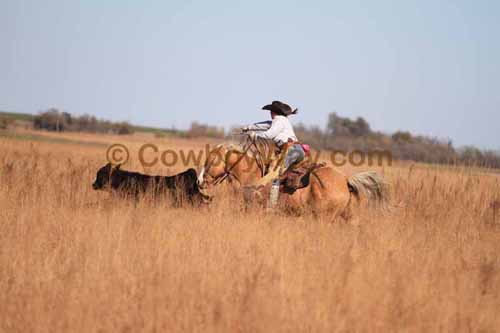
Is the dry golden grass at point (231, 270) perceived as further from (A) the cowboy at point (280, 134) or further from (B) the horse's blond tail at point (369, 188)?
(A) the cowboy at point (280, 134)

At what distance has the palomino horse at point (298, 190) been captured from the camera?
828cm

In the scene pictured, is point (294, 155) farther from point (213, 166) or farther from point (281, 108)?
point (213, 166)

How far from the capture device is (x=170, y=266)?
202 inches

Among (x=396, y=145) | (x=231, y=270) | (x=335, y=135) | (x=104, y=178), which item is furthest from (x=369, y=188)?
(x=335, y=135)

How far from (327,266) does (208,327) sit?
171 cm

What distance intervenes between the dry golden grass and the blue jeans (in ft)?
3.86

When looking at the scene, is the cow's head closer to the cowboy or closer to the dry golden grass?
the dry golden grass

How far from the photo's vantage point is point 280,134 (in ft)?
28.0

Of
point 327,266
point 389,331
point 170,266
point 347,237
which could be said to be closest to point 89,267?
point 170,266

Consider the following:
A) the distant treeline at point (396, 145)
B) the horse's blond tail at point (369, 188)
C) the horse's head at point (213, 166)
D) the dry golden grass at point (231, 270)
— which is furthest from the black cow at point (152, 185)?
the distant treeline at point (396, 145)

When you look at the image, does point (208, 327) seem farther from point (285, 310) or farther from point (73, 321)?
point (73, 321)

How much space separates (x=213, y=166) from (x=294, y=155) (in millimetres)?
1446

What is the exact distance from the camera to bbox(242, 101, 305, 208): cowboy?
8.46 meters

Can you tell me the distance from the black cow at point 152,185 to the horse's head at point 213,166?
20cm
